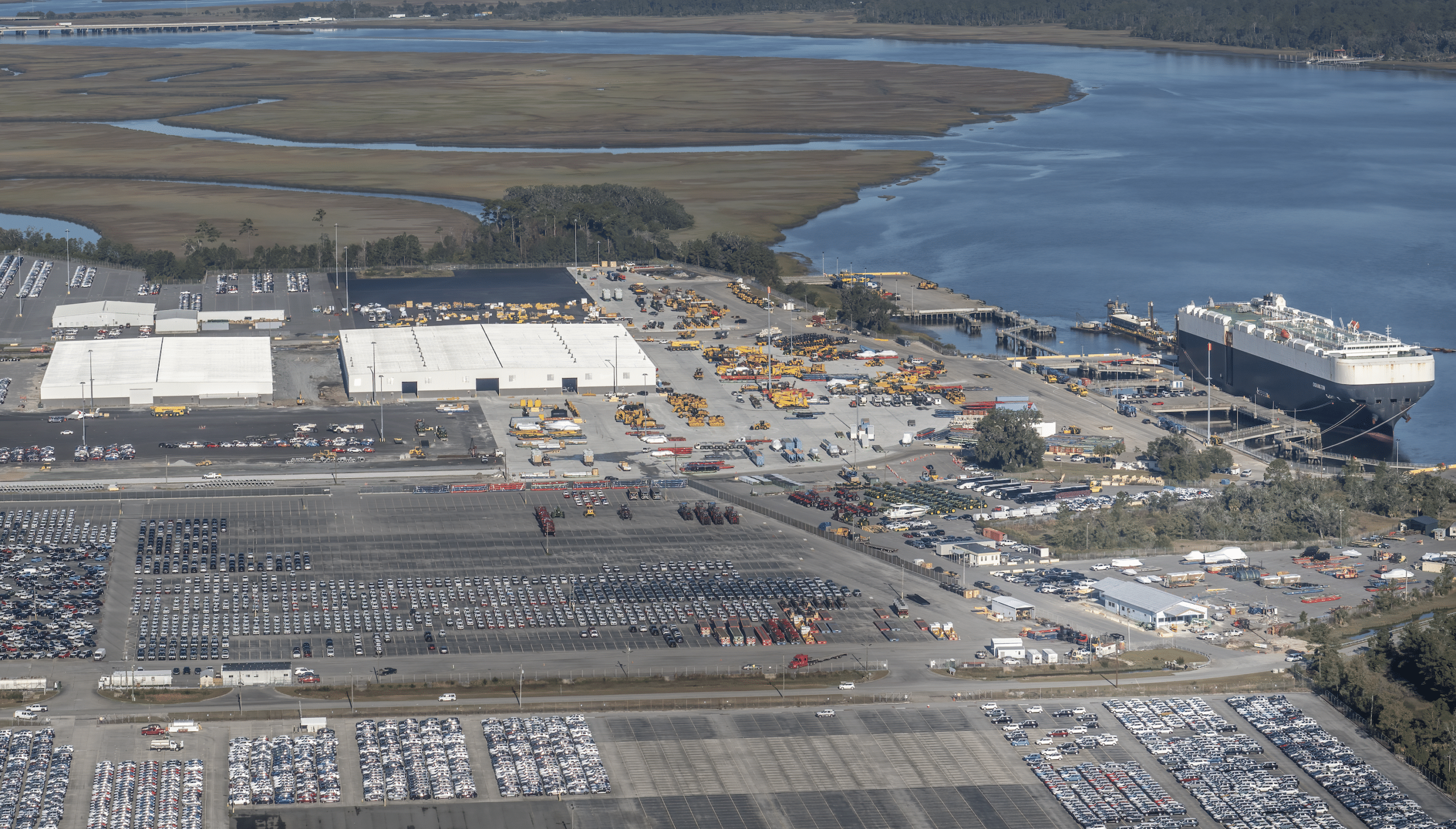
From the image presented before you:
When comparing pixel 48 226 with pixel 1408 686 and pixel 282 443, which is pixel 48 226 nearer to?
pixel 282 443

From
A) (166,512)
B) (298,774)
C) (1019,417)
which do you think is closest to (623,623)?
(298,774)

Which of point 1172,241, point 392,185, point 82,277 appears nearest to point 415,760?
point 82,277

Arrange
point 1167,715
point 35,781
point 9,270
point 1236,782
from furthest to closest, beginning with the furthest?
point 9,270 < point 1167,715 < point 1236,782 < point 35,781

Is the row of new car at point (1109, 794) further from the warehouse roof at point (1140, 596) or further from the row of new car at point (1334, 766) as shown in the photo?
the warehouse roof at point (1140, 596)

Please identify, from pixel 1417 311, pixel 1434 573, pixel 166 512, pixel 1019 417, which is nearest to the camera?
pixel 1434 573

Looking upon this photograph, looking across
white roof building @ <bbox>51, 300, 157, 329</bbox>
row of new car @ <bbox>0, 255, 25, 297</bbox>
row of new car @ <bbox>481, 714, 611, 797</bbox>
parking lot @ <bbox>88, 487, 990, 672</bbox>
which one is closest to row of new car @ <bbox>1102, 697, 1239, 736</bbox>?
parking lot @ <bbox>88, 487, 990, 672</bbox>

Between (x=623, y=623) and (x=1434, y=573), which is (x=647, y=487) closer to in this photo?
(x=623, y=623)
